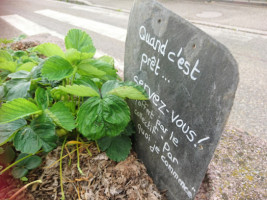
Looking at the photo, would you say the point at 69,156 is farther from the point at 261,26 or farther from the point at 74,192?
the point at 261,26

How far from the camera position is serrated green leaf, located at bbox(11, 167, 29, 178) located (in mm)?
1110

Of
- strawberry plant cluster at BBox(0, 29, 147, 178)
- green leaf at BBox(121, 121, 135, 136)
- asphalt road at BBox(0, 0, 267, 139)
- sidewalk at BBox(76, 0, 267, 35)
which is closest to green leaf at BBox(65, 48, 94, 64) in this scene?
strawberry plant cluster at BBox(0, 29, 147, 178)

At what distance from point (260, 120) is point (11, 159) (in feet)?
6.20

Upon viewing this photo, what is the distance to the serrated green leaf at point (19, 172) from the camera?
3.64 ft

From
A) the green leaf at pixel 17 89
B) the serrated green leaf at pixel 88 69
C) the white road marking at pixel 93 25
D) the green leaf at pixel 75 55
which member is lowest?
the white road marking at pixel 93 25

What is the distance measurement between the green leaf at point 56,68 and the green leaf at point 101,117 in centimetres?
22

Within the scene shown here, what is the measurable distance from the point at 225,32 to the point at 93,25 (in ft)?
9.09

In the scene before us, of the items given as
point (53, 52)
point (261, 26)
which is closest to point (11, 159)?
point (53, 52)

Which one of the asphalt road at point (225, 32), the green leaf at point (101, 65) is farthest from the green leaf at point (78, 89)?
the asphalt road at point (225, 32)

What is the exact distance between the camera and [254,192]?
1.06 meters

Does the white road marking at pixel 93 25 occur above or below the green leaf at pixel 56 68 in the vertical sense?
below

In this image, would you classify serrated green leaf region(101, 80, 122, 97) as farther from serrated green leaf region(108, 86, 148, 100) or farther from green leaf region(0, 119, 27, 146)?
green leaf region(0, 119, 27, 146)

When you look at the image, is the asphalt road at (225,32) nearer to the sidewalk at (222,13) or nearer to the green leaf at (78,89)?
the sidewalk at (222,13)

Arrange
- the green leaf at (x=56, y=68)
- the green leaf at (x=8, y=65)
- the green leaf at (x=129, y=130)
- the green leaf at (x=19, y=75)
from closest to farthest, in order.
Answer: the green leaf at (x=56, y=68) < the green leaf at (x=129, y=130) < the green leaf at (x=19, y=75) < the green leaf at (x=8, y=65)
